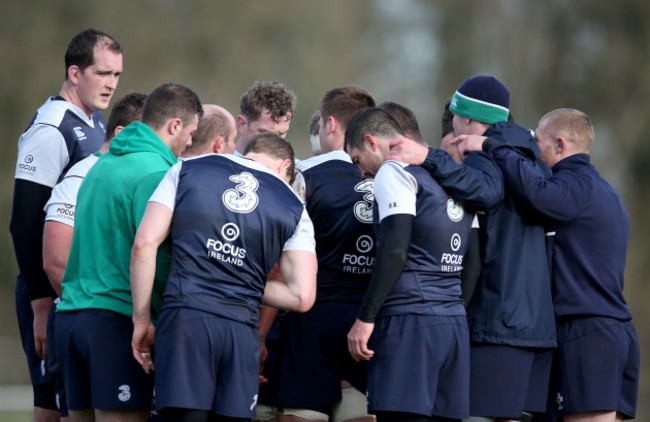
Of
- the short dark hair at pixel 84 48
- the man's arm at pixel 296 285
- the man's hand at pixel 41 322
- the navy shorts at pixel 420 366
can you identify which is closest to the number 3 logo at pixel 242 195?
the man's arm at pixel 296 285

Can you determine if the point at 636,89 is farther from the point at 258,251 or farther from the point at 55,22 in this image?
the point at 258,251

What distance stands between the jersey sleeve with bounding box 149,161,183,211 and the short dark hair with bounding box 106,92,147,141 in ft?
3.63

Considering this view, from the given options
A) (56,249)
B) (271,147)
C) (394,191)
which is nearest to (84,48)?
(56,249)

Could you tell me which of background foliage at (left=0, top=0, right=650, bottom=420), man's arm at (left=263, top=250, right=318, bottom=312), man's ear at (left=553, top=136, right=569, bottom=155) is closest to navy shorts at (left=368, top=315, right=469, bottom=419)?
man's arm at (left=263, top=250, right=318, bottom=312)

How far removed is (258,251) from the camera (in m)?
5.07

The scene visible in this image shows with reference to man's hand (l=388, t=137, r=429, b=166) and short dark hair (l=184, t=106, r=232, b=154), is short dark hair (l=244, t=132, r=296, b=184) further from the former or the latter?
short dark hair (l=184, t=106, r=232, b=154)

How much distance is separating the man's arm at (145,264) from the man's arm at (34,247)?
147 centimetres

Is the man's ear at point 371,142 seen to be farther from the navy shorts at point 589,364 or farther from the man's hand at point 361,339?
the navy shorts at point 589,364

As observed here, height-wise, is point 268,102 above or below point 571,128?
above

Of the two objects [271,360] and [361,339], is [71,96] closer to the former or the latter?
[271,360]

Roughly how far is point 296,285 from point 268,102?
1.98m

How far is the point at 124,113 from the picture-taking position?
20.0ft

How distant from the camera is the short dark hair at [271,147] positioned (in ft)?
17.7

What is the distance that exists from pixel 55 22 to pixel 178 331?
15.7m
